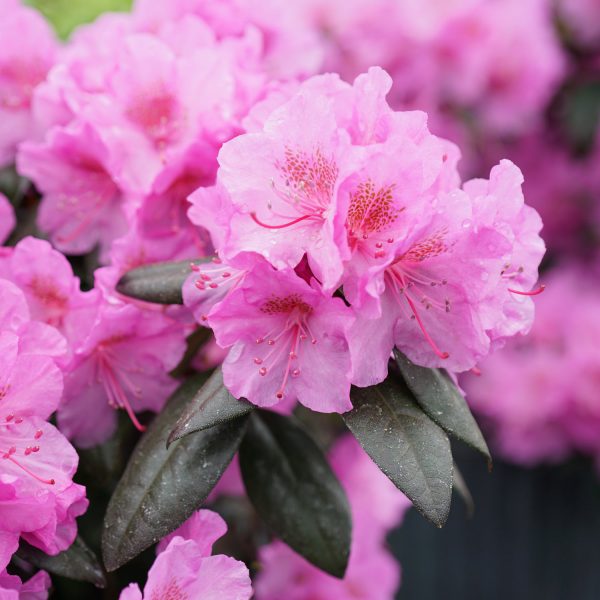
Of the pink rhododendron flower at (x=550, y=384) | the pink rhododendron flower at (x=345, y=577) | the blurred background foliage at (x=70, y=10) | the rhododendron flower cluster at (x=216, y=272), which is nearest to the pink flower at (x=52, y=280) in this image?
the rhododendron flower cluster at (x=216, y=272)

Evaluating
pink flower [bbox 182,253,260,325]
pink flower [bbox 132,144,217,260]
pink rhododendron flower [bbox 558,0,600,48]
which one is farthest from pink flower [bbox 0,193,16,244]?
pink rhododendron flower [bbox 558,0,600,48]

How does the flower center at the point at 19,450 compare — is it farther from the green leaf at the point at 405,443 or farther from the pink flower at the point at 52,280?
the green leaf at the point at 405,443

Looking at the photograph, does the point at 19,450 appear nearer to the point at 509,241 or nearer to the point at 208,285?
the point at 208,285

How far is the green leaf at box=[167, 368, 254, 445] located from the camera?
898 millimetres

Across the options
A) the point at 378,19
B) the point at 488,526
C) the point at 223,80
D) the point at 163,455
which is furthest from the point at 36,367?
the point at 488,526

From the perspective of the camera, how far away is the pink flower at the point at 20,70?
132cm

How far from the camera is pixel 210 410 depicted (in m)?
0.91

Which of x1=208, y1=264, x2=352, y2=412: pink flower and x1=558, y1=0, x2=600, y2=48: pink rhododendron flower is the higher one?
x1=208, y1=264, x2=352, y2=412: pink flower

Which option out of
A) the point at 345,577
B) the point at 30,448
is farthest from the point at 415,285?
the point at 345,577

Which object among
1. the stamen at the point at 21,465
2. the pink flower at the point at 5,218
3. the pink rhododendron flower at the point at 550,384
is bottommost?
the pink rhododendron flower at the point at 550,384

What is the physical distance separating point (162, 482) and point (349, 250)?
31cm

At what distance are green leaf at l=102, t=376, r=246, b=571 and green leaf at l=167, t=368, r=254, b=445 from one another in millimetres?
87

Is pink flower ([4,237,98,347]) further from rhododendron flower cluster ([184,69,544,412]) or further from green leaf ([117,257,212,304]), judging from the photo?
rhododendron flower cluster ([184,69,544,412])

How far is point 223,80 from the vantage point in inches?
45.1
